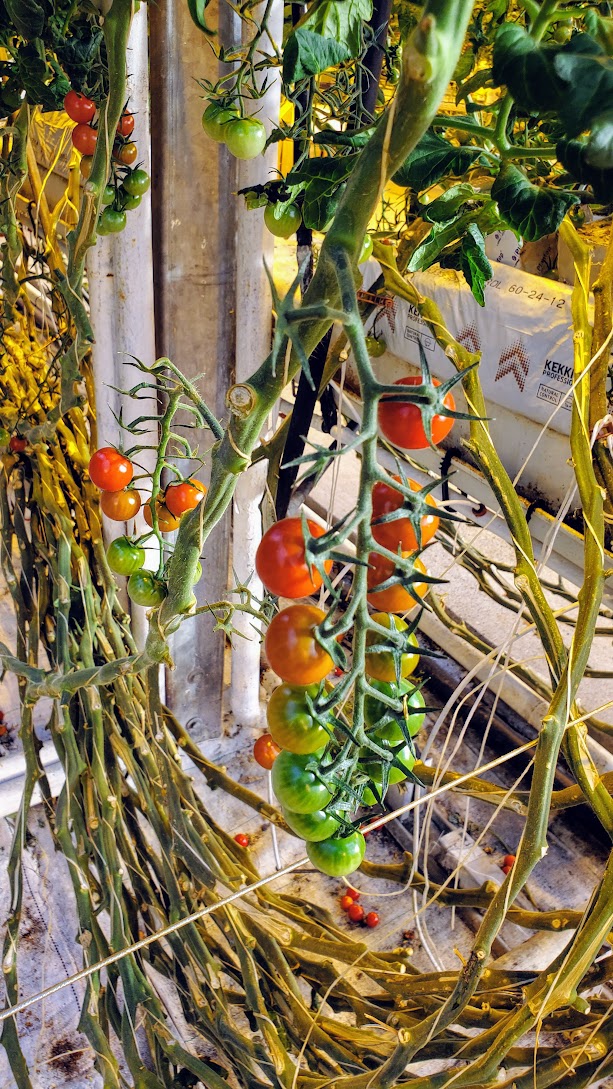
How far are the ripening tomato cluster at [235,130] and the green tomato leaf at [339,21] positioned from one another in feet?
0.72

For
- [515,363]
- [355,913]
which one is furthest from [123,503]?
[355,913]

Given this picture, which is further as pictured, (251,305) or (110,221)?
(251,305)

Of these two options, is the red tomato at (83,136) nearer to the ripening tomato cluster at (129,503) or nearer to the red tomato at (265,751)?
the ripening tomato cluster at (129,503)

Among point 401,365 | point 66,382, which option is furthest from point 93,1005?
point 401,365

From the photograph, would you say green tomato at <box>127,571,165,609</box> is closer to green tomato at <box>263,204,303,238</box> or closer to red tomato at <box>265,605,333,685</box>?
red tomato at <box>265,605,333,685</box>

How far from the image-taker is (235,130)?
0.72m

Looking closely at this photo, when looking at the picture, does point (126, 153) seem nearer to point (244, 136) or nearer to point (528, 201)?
point (244, 136)

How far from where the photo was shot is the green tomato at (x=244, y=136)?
72cm

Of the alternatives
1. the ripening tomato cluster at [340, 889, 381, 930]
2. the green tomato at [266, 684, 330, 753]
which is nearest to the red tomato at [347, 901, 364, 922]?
the ripening tomato cluster at [340, 889, 381, 930]

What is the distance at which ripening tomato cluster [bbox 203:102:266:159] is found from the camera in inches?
28.5

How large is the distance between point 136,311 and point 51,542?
1.11 feet

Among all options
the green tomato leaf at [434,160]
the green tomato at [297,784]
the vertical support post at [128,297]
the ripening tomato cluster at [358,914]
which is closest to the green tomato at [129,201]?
the vertical support post at [128,297]

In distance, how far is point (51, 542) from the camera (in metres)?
1.03

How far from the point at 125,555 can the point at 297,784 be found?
0.29 m
